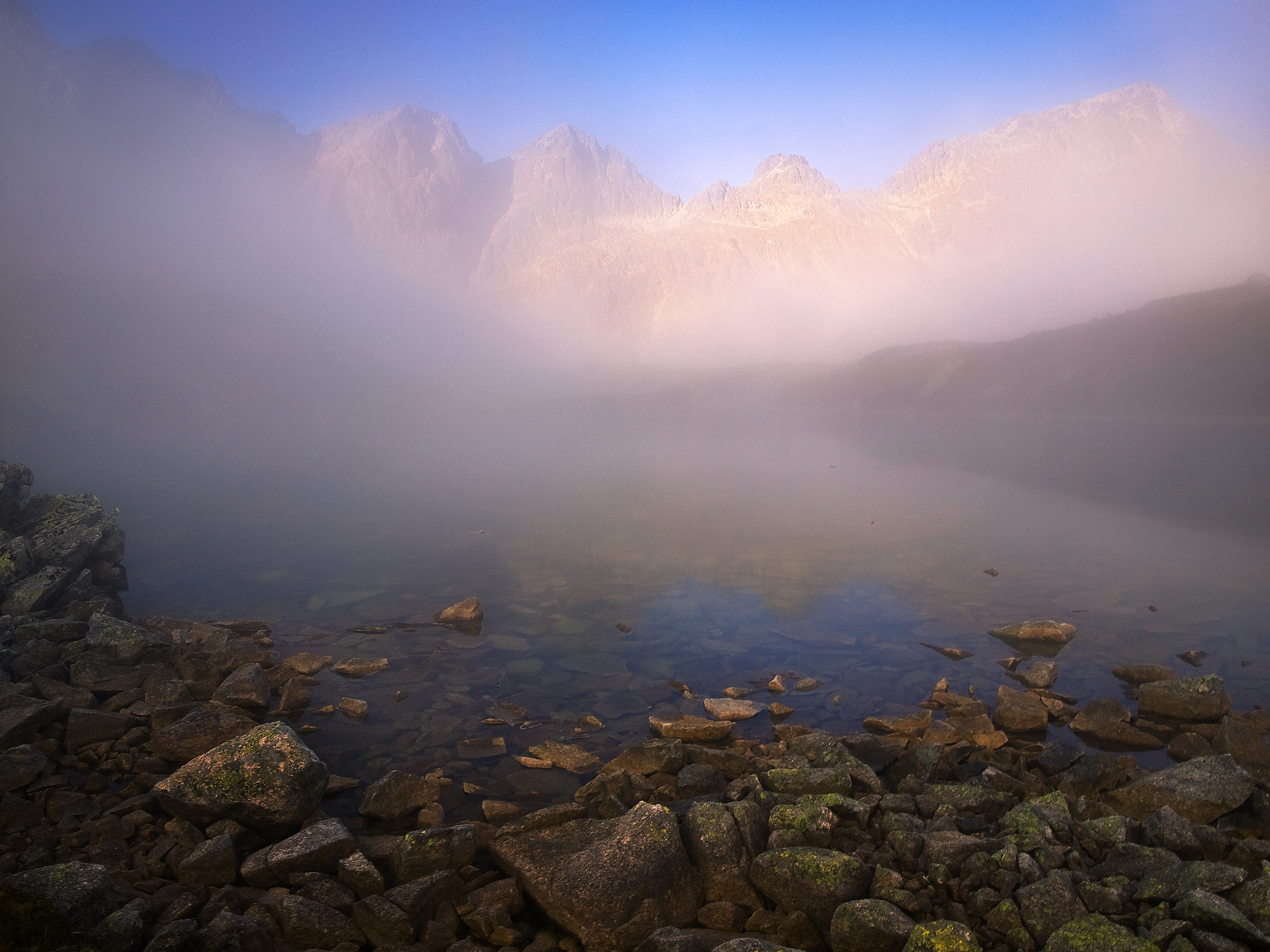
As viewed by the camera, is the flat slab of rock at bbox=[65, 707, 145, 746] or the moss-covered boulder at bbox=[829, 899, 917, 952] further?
the flat slab of rock at bbox=[65, 707, 145, 746]

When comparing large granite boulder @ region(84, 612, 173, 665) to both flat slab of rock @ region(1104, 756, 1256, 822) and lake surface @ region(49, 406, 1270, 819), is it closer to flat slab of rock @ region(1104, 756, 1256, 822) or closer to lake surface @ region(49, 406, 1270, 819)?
lake surface @ region(49, 406, 1270, 819)

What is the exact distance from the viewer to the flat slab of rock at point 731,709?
1273 centimetres

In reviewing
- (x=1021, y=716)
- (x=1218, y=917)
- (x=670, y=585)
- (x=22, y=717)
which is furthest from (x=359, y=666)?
(x=1218, y=917)

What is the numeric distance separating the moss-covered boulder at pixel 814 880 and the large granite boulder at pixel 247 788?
5.66m

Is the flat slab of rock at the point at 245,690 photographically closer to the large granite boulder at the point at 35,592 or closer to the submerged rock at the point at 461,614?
the submerged rock at the point at 461,614

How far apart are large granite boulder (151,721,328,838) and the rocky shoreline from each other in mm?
35

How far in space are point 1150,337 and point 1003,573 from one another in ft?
578

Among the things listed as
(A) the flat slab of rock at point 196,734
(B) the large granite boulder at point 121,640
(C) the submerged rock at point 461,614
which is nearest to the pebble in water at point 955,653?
(C) the submerged rock at point 461,614

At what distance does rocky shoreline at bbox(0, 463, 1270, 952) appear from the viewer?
5934 millimetres

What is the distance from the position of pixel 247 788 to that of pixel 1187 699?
1581cm

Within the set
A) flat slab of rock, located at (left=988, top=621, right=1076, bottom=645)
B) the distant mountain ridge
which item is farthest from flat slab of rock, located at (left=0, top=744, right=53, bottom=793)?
the distant mountain ridge

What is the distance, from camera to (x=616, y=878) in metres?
6.75

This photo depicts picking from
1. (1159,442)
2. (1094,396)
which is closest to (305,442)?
(1159,442)

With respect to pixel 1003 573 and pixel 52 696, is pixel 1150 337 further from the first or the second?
pixel 52 696
